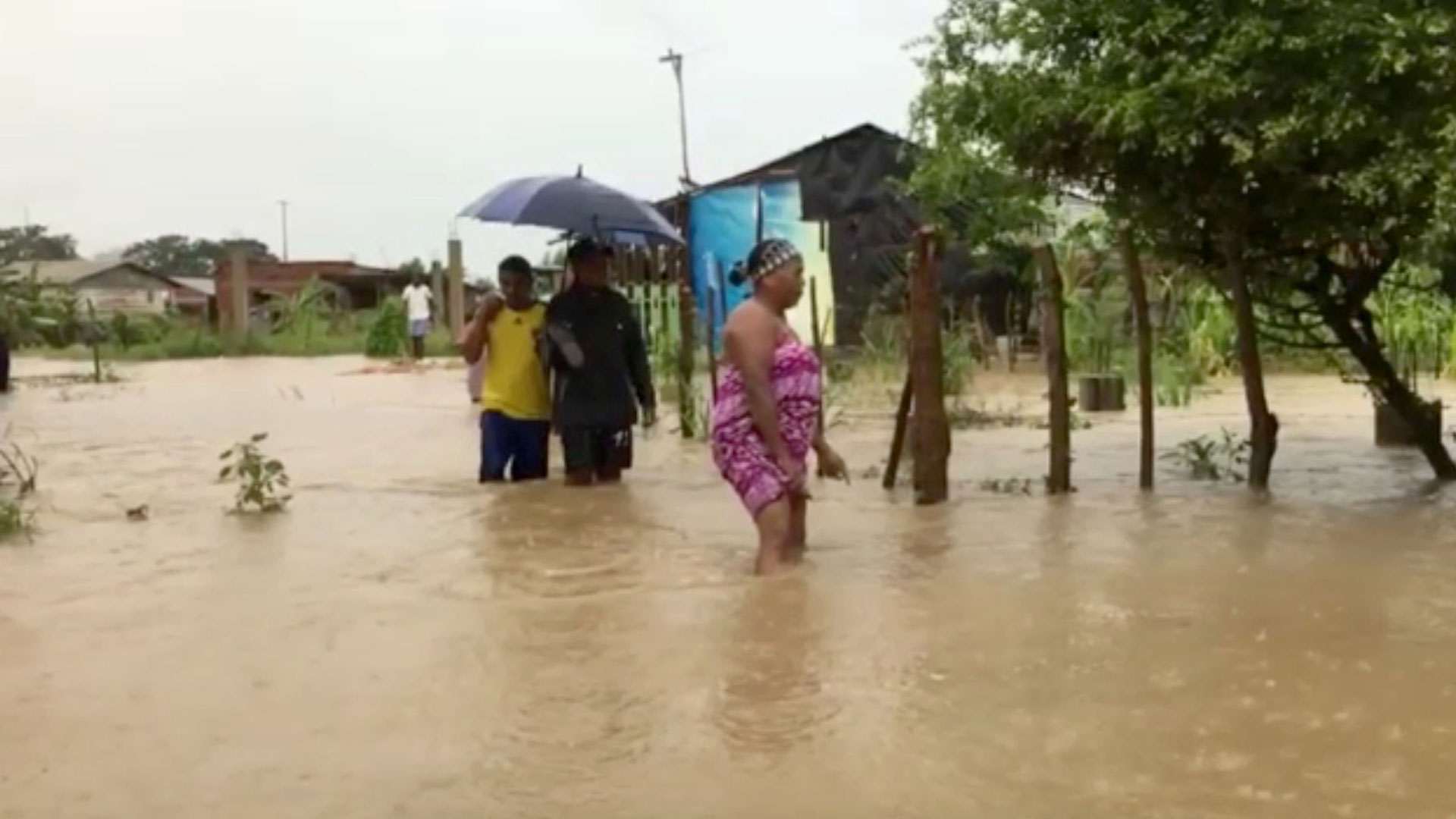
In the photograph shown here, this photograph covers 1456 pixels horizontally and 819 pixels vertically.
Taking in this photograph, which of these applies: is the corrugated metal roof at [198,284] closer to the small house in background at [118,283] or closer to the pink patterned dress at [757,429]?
the small house in background at [118,283]

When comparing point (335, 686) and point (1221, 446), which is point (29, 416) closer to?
point (1221, 446)

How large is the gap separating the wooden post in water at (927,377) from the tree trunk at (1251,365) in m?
1.49

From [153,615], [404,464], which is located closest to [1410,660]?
[153,615]

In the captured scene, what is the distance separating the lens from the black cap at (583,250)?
972cm

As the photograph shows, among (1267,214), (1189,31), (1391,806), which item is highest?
(1189,31)

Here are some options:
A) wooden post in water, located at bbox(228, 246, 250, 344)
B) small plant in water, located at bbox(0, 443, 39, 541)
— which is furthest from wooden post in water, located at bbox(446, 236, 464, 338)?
small plant in water, located at bbox(0, 443, 39, 541)

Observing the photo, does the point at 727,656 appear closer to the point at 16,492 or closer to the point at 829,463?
the point at 829,463

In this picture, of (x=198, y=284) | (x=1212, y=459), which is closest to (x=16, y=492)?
(x=1212, y=459)

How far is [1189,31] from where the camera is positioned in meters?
7.69

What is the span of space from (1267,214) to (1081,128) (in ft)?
3.14

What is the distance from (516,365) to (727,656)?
4579mm

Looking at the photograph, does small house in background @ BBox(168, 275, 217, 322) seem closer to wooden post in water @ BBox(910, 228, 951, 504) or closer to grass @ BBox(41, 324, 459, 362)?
grass @ BBox(41, 324, 459, 362)

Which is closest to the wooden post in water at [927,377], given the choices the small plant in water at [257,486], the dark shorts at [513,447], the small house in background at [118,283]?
the dark shorts at [513,447]

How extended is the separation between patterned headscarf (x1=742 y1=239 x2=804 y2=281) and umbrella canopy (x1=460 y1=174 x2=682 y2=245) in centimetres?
309
